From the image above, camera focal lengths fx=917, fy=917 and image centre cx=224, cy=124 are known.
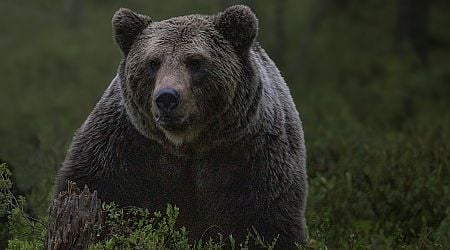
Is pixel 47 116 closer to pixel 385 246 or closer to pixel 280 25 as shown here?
pixel 280 25

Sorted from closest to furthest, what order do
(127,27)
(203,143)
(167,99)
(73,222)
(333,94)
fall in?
(73,222), (167,99), (203,143), (127,27), (333,94)

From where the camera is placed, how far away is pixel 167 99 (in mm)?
4746

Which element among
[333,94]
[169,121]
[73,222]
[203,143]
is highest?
[169,121]

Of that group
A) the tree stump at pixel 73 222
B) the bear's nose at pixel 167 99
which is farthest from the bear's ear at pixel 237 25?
the tree stump at pixel 73 222

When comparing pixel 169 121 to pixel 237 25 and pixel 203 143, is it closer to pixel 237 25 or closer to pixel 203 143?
pixel 203 143

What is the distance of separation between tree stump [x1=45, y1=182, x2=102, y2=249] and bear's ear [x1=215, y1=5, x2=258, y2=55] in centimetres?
135

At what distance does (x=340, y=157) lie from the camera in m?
8.58

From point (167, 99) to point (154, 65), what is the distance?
15.0 inches

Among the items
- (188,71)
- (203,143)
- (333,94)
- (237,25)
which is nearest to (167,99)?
(188,71)

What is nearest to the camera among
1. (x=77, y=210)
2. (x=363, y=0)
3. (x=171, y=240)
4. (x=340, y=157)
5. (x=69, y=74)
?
(x=77, y=210)

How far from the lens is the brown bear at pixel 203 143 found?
512 cm

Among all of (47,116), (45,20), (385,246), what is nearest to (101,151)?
(385,246)

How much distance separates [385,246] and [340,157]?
7.77 feet

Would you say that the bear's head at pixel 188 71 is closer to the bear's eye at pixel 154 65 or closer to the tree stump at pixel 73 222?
the bear's eye at pixel 154 65
